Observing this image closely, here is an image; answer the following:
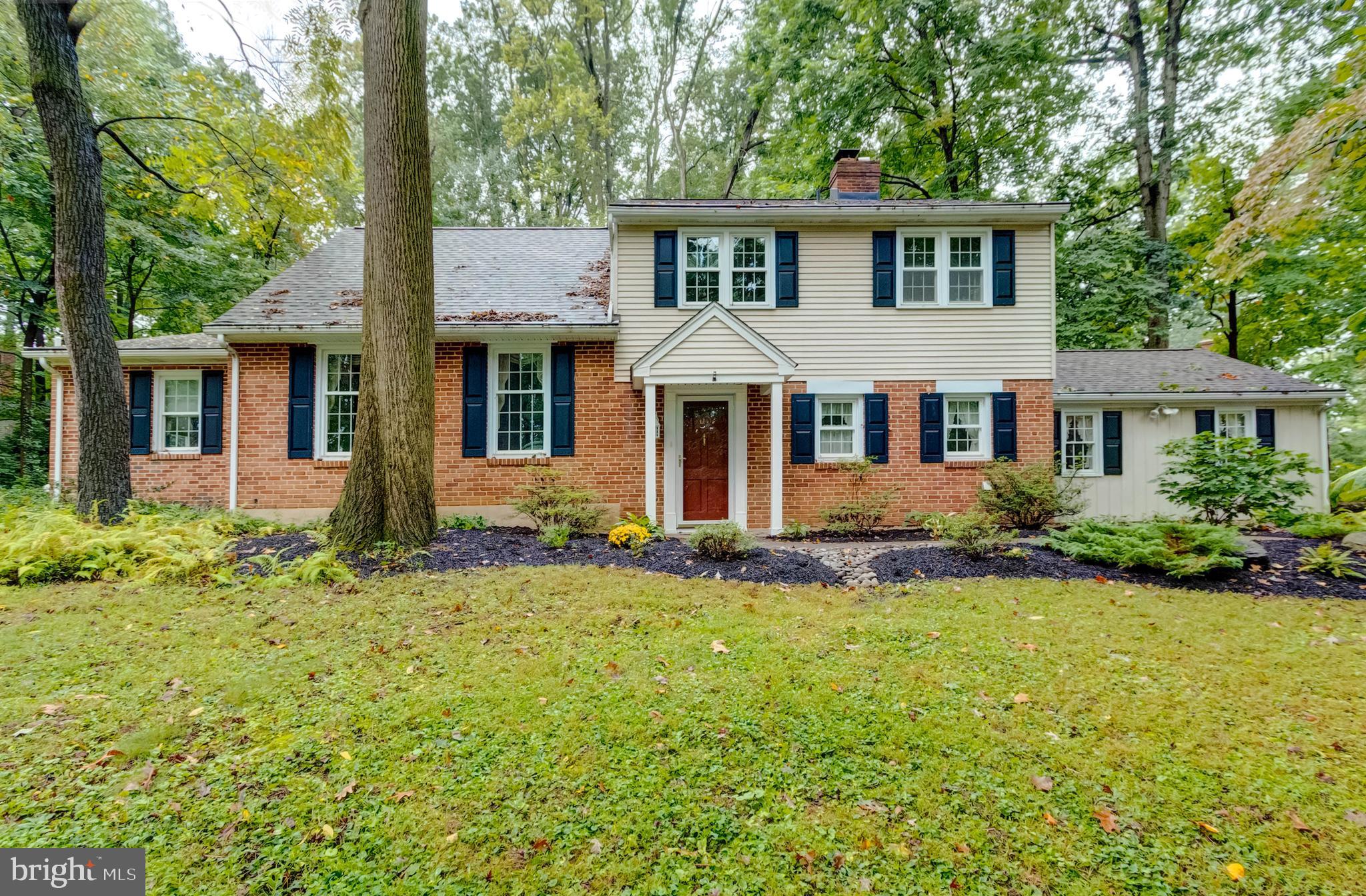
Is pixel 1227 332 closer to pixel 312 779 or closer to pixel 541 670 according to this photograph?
pixel 541 670

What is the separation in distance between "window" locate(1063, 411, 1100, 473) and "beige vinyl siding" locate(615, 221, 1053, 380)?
1939mm

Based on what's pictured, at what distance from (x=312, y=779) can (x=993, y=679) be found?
12.5 ft

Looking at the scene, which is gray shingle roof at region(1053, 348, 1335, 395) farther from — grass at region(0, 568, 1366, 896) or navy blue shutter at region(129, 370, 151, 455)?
navy blue shutter at region(129, 370, 151, 455)

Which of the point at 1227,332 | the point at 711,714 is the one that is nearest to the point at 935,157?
the point at 1227,332

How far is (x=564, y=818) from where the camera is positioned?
237 cm

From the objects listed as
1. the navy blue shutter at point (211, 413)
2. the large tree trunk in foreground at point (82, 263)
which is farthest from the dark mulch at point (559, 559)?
the navy blue shutter at point (211, 413)

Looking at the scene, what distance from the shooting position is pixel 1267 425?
11047 mm

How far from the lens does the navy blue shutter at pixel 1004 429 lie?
9.63 m

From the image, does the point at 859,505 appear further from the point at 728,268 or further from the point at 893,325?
the point at 728,268

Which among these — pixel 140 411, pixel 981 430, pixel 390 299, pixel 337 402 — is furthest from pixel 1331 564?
pixel 140 411

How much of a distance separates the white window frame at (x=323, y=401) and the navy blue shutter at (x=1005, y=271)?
1078cm

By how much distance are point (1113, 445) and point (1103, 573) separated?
603 centimetres

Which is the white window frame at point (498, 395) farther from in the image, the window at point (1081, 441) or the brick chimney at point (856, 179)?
the window at point (1081, 441)

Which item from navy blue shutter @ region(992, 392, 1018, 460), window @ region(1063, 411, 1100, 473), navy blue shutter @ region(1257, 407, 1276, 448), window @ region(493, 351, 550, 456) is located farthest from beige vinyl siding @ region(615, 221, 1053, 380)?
navy blue shutter @ region(1257, 407, 1276, 448)
